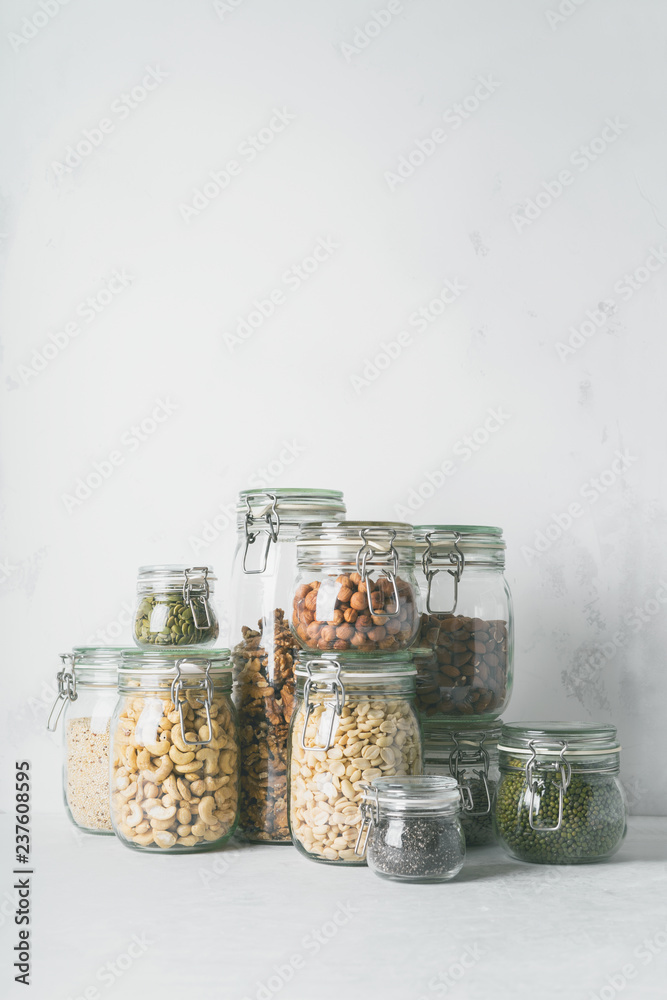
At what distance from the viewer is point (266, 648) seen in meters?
1.17

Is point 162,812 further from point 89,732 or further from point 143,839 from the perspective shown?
point 89,732

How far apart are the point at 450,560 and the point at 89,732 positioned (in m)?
0.49

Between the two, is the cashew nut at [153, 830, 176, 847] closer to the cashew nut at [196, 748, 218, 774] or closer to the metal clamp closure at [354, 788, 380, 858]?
the cashew nut at [196, 748, 218, 774]

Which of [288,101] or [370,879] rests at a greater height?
[288,101]

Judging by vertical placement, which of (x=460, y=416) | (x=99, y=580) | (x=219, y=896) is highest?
(x=460, y=416)

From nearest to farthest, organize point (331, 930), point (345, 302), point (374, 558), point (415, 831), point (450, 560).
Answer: point (331, 930), point (415, 831), point (374, 558), point (450, 560), point (345, 302)

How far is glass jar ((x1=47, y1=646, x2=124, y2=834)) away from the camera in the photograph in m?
1.19

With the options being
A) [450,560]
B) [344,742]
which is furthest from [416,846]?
[450,560]

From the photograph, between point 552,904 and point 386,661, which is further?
point 386,661

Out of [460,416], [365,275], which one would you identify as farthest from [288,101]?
[460,416]

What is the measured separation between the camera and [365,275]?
141 centimetres

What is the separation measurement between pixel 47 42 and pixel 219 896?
4.04ft

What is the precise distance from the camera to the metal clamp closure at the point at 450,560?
1.18 meters

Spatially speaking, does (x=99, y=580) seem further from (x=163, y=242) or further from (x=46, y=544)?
(x=163, y=242)
